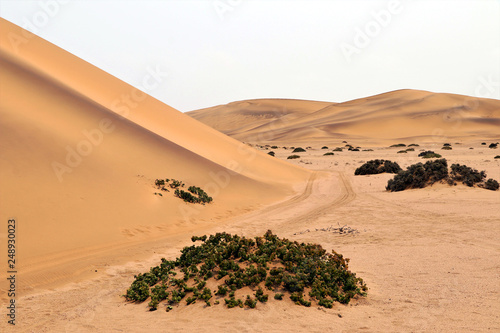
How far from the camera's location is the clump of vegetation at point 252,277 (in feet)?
20.1

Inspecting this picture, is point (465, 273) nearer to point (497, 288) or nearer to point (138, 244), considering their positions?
point (497, 288)

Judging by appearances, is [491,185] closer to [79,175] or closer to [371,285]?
[371,285]

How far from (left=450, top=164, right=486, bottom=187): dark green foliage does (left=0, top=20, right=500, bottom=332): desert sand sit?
1.79ft

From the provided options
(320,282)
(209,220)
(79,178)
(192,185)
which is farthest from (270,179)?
(320,282)

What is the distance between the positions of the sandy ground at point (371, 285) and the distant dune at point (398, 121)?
6152 centimetres

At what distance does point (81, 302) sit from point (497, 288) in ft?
22.8

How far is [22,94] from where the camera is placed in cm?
1516

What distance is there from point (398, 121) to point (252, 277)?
9564 centimetres

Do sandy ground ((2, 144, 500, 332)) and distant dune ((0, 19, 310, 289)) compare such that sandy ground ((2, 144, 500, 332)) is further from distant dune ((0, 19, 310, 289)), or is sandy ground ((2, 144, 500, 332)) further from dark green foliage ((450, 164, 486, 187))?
dark green foliage ((450, 164, 486, 187))

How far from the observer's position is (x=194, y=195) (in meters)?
15.1

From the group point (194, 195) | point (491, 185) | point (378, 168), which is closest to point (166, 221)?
point (194, 195)

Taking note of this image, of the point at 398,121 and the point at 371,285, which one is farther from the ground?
the point at 398,121

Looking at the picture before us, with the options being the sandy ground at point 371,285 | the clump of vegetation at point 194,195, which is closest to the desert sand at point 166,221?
the sandy ground at point 371,285

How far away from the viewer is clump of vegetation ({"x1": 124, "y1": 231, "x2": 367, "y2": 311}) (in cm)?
612
